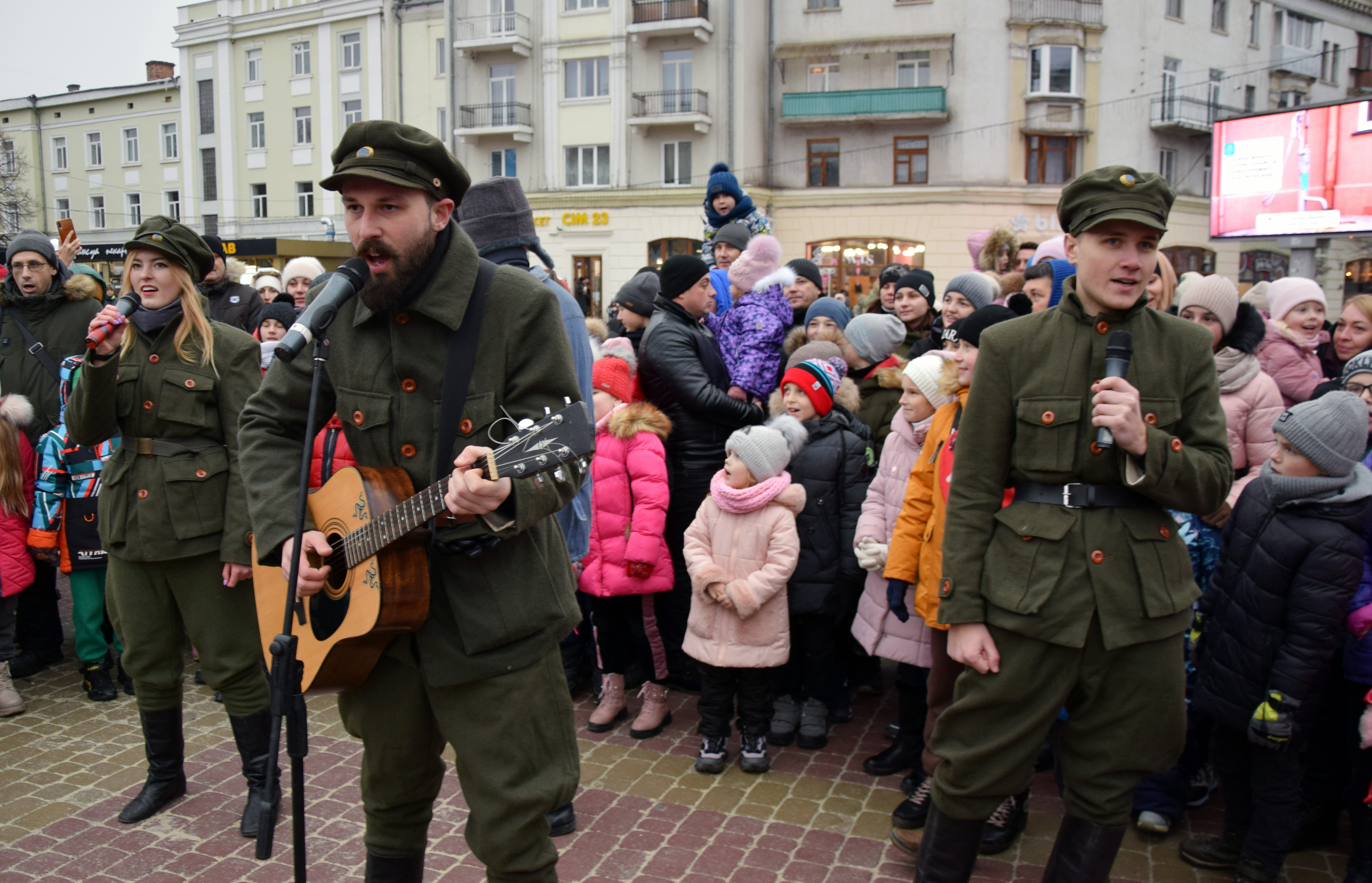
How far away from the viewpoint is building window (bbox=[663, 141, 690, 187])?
33.2 metres

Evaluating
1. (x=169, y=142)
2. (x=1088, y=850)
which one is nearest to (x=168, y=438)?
(x=1088, y=850)

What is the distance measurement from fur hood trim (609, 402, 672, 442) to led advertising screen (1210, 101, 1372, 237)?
16.0m

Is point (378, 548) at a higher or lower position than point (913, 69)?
lower

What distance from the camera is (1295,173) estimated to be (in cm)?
1827

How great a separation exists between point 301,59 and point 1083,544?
1724 inches

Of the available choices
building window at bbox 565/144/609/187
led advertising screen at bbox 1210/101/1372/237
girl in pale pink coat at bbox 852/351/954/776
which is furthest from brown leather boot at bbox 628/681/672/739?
building window at bbox 565/144/609/187

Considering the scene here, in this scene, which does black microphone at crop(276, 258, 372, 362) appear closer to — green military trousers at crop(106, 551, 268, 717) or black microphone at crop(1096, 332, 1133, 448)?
black microphone at crop(1096, 332, 1133, 448)

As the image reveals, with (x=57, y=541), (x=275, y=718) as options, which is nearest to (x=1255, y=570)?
(x=275, y=718)

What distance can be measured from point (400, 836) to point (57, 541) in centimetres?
436

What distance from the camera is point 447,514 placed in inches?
104

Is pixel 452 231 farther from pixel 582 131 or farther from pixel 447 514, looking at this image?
pixel 582 131

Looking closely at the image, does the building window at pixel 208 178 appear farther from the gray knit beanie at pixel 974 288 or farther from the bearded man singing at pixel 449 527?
the bearded man singing at pixel 449 527

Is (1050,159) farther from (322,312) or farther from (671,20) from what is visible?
(322,312)

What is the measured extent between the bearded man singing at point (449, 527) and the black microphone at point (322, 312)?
96 millimetres
